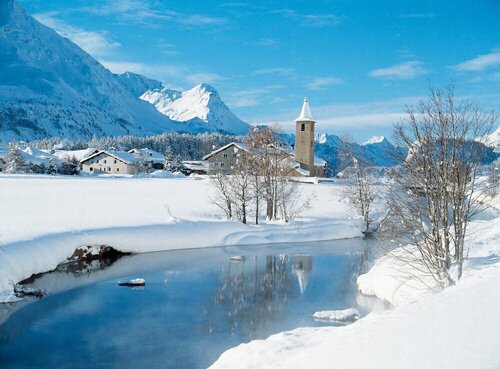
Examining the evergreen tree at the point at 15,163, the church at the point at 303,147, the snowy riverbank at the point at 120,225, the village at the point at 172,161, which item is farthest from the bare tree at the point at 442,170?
the evergreen tree at the point at 15,163

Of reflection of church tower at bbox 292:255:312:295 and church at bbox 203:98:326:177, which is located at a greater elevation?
church at bbox 203:98:326:177

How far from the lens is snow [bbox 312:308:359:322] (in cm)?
1649

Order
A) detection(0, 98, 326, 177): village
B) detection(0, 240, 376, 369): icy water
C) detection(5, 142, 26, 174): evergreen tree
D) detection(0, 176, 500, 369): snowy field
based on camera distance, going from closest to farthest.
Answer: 1. detection(0, 176, 500, 369): snowy field
2. detection(0, 240, 376, 369): icy water
3. detection(0, 98, 326, 177): village
4. detection(5, 142, 26, 174): evergreen tree

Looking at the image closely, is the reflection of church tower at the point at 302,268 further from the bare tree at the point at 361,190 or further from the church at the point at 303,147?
the church at the point at 303,147

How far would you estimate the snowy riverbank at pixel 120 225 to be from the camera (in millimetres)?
24047

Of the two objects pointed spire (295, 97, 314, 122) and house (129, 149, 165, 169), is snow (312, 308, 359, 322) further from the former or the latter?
house (129, 149, 165, 169)

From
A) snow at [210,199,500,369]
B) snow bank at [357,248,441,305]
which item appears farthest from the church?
snow at [210,199,500,369]

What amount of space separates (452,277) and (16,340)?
13344 mm

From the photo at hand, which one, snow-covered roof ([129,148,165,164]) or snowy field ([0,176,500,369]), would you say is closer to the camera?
snowy field ([0,176,500,369])

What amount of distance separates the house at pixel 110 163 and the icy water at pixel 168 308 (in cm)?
7060

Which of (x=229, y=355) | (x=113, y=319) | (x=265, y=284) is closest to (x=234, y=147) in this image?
(x=265, y=284)

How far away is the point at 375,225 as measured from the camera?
41.8 m

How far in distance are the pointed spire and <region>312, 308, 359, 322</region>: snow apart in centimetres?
5536

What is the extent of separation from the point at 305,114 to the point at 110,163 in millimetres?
44278
